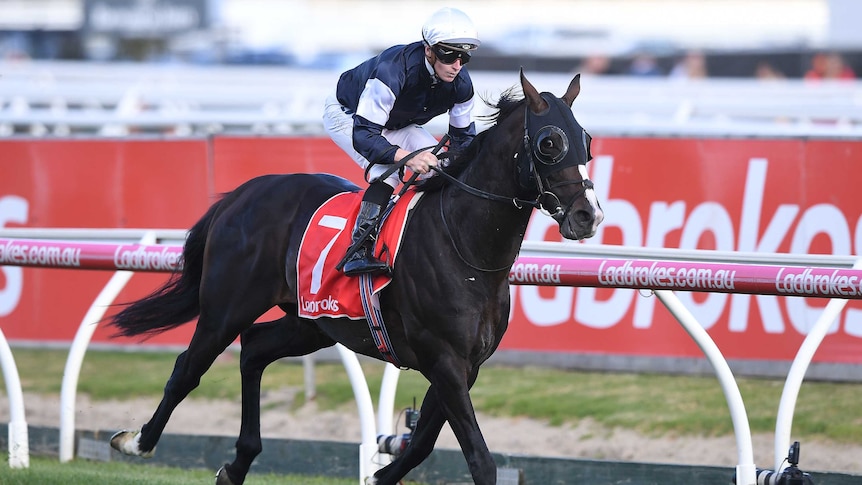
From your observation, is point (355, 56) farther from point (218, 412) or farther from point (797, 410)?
point (797, 410)

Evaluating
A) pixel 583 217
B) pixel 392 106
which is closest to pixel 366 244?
pixel 392 106

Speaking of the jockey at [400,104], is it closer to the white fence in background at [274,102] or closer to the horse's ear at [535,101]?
the horse's ear at [535,101]

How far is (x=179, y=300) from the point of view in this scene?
5.91 metres

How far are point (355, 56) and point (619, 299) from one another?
1219 cm

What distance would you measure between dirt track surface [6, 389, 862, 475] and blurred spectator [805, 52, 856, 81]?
8.12 meters

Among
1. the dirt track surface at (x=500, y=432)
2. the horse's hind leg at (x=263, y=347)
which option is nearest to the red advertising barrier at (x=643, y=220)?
the dirt track surface at (x=500, y=432)

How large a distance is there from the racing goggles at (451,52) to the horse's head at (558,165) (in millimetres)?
421

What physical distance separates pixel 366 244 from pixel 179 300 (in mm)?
1256

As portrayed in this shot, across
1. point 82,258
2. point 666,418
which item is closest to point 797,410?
point 666,418

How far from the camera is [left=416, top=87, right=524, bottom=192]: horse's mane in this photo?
4.89 metres

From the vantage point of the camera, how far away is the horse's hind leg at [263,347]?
573 centimetres

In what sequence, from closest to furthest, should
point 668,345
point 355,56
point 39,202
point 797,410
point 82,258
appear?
point 82,258 < point 797,410 < point 668,345 < point 39,202 < point 355,56

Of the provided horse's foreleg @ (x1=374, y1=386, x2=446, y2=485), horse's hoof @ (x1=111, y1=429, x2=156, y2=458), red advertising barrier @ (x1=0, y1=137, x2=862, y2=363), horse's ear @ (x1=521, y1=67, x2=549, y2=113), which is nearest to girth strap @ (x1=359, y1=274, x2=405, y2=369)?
horse's foreleg @ (x1=374, y1=386, x2=446, y2=485)

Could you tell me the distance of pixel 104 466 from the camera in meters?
6.61
